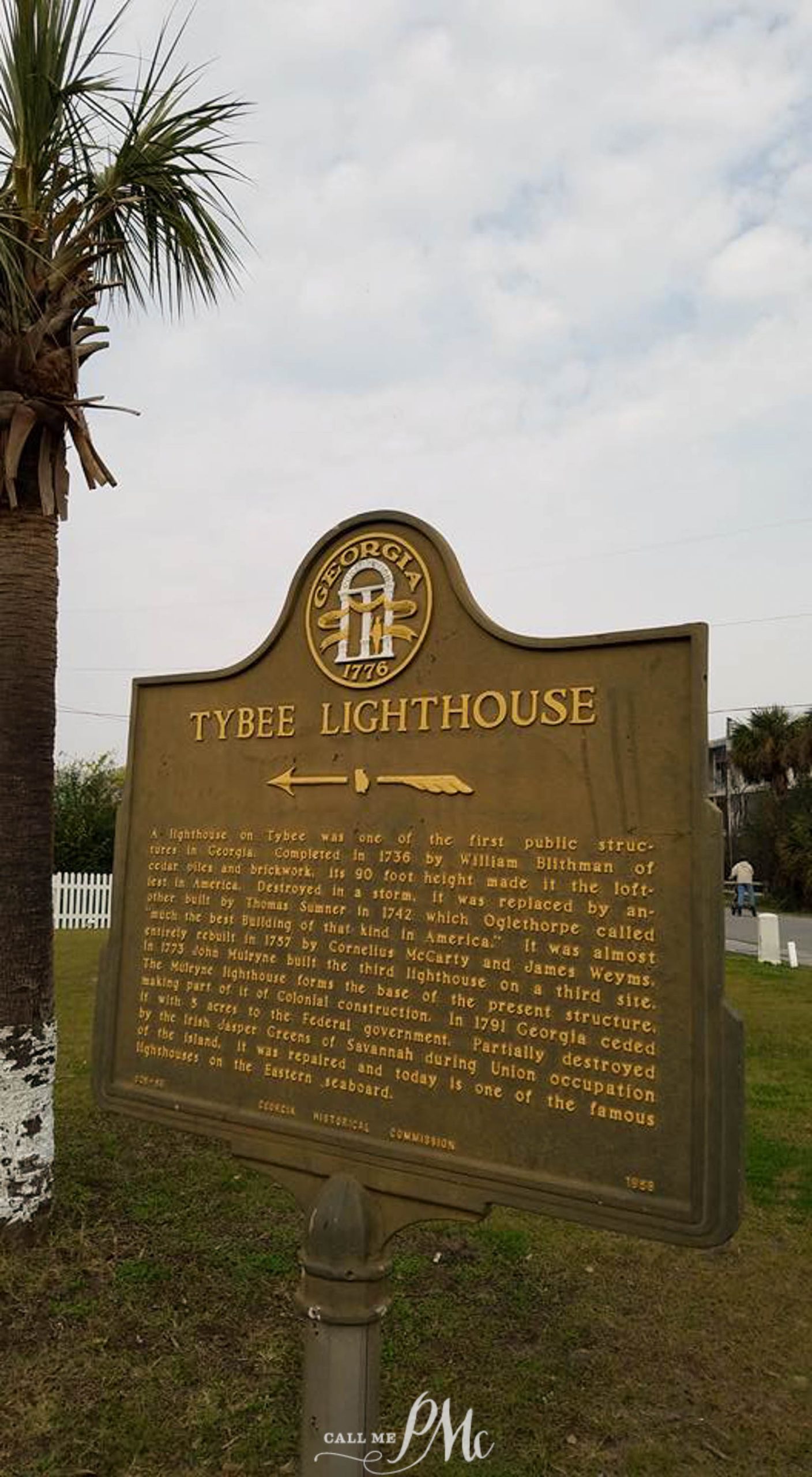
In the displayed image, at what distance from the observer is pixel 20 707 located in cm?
469

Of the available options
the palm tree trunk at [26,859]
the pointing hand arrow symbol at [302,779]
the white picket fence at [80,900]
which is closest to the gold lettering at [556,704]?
the pointing hand arrow symbol at [302,779]

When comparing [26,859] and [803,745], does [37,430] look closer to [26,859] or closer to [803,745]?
[26,859]

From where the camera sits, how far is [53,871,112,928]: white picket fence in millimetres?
19688

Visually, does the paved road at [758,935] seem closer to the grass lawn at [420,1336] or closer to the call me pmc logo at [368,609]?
the grass lawn at [420,1336]

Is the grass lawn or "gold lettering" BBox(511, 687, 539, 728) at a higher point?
"gold lettering" BBox(511, 687, 539, 728)

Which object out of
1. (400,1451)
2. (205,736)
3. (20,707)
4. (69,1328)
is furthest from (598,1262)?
(20,707)

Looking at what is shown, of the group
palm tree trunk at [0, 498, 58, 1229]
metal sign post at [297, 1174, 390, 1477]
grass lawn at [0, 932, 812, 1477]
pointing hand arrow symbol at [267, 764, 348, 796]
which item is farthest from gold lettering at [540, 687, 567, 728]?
palm tree trunk at [0, 498, 58, 1229]

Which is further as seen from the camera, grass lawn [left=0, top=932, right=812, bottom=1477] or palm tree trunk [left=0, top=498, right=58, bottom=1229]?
palm tree trunk [left=0, top=498, right=58, bottom=1229]

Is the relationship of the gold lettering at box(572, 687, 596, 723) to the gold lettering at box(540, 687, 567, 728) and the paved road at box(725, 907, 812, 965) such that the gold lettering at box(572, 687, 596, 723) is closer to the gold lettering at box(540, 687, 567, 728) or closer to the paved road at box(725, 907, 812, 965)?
the gold lettering at box(540, 687, 567, 728)

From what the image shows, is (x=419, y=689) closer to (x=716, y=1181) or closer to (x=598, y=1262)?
(x=716, y=1181)

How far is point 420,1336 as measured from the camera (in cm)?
384

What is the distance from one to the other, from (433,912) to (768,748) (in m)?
37.8

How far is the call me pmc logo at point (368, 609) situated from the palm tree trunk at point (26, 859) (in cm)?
226

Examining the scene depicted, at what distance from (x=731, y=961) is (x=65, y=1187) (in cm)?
1140
